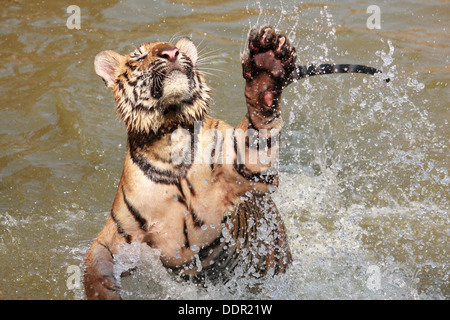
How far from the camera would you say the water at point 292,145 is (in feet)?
10.0

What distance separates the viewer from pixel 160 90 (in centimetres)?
246

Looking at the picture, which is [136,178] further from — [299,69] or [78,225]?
[78,225]

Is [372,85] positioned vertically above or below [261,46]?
below

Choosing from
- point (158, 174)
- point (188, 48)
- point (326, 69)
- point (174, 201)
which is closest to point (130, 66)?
point (188, 48)

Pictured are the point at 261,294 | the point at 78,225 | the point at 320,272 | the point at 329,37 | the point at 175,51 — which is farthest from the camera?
the point at 329,37

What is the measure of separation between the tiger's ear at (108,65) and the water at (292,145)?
0.74 m

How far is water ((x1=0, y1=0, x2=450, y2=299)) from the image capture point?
3.06m

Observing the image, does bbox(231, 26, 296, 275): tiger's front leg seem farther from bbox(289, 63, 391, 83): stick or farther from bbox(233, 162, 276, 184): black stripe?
bbox(289, 63, 391, 83): stick

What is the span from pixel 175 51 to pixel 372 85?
2743 mm

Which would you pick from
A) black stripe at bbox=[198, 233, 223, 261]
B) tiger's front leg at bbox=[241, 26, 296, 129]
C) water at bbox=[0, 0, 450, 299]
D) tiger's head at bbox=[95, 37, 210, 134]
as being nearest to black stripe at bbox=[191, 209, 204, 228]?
black stripe at bbox=[198, 233, 223, 261]

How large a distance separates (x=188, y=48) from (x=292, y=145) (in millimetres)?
1788

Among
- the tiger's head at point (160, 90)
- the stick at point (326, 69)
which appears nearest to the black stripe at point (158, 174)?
the tiger's head at point (160, 90)
